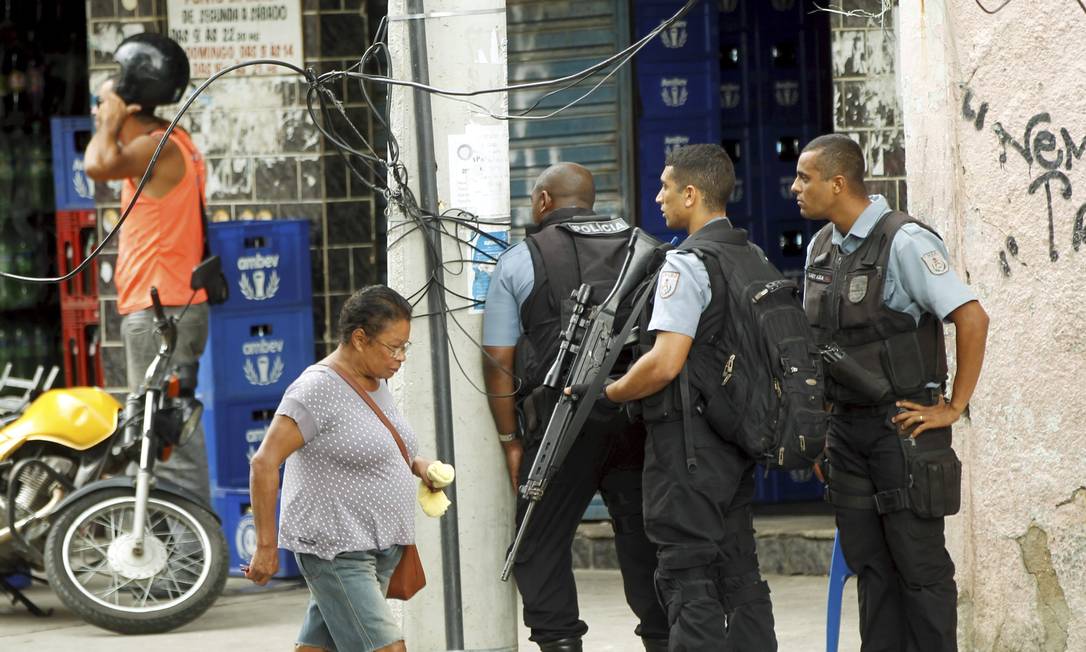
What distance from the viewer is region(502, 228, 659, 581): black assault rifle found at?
5.43 m

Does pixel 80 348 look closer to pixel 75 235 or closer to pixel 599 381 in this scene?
pixel 75 235

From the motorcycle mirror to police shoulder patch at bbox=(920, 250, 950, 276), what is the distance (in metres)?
3.34

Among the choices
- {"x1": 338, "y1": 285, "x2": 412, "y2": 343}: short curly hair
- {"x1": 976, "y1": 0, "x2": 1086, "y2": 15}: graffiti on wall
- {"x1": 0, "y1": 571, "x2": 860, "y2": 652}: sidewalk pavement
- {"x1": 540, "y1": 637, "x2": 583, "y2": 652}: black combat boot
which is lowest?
{"x1": 0, "y1": 571, "x2": 860, "y2": 652}: sidewalk pavement

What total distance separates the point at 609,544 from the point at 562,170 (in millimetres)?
2823

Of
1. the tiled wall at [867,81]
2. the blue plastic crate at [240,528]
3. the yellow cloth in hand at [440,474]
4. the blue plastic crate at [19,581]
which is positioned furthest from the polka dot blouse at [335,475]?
the tiled wall at [867,81]

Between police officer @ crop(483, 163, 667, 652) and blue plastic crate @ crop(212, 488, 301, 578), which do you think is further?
blue plastic crate @ crop(212, 488, 301, 578)

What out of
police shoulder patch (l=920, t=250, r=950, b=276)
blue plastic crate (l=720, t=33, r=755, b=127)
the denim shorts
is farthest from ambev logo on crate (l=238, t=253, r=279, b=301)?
police shoulder patch (l=920, t=250, r=950, b=276)

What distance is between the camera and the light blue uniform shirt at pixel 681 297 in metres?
5.12

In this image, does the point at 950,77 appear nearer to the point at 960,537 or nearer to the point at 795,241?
the point at 960,537

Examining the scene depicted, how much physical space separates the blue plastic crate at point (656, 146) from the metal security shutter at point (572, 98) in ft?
0.44

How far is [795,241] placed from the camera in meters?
9.34

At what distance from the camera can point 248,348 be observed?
326 inches

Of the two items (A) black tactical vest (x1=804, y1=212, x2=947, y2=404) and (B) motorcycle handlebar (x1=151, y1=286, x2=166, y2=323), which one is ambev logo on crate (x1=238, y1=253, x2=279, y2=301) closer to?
(B) motorcycle handlebar (x1=151, y1=286, x2=166, y2=323)

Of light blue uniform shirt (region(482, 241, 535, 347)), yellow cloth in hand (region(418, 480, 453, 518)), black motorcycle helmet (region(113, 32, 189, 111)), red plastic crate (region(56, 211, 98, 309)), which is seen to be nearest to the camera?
yellow cloth in hand (region(418, 480, 453, 518))
